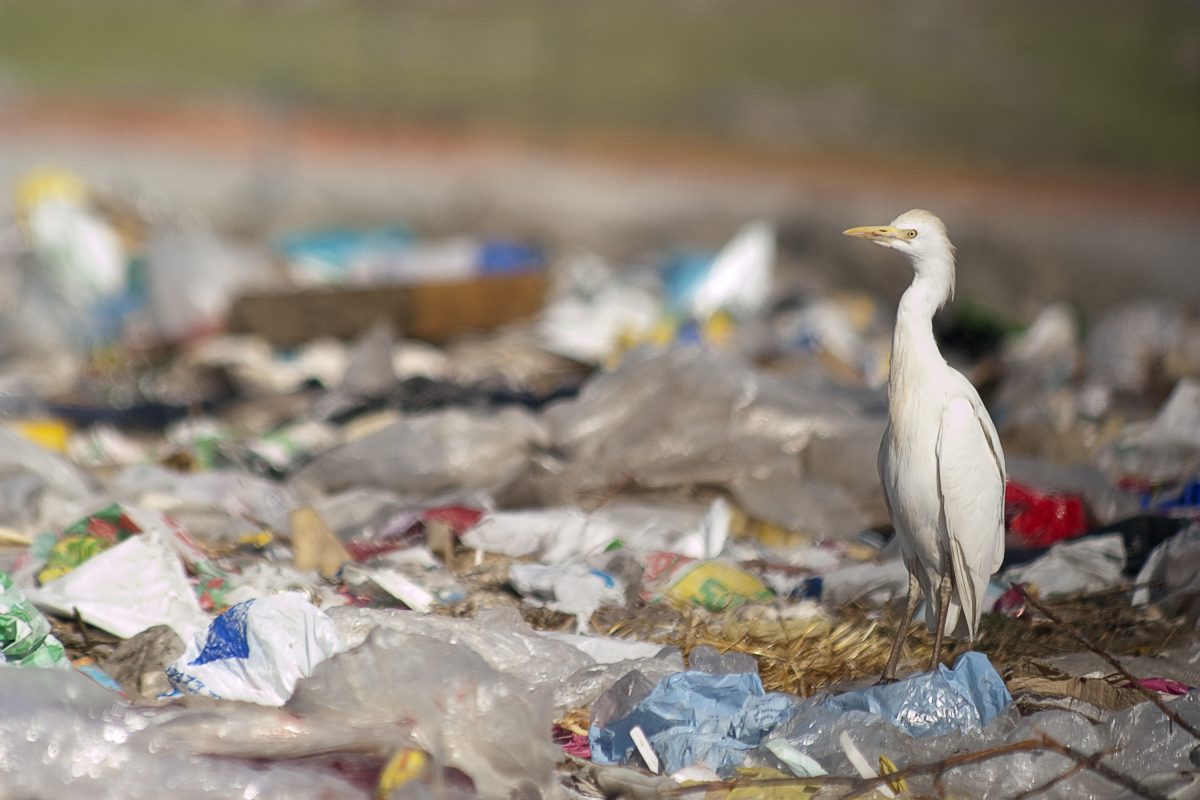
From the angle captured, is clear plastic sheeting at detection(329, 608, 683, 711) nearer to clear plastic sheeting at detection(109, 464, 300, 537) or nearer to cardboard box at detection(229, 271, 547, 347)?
clear plastic sheeting at detection(109, 464, 300, 537)

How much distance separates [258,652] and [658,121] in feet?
54.7

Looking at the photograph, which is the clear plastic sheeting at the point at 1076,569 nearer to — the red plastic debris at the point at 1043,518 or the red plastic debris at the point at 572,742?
the red plastic debris at the point at 1043,518

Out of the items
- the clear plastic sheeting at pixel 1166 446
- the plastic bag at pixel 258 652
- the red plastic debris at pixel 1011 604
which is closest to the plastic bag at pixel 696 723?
the plastic bag at pixel 258 652

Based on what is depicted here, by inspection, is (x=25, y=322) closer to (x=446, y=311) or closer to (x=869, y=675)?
(x=446, y=311)

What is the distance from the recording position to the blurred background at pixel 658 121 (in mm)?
9766

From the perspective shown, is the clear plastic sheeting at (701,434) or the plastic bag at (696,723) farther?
the clear plastic sheeting at (701,434)

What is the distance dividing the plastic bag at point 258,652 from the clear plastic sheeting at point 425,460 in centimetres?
127

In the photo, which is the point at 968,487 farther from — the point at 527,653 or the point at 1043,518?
the point at 1043,518

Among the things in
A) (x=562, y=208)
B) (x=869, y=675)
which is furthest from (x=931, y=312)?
(x=562, y=208)

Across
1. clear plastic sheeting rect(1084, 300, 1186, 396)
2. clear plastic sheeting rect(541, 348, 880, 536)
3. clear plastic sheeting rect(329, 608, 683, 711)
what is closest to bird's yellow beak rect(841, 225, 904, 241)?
clear plastic sheeting rect(329, 608, 683, 711)

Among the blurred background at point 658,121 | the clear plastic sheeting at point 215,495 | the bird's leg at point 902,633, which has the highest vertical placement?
the bird's leg at point 902,633

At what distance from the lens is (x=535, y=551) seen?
339 centimetres

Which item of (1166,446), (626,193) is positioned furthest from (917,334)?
(626,193)

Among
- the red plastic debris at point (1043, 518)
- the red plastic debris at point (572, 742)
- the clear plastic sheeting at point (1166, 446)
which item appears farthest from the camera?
the clear plastic sheeting at point (1166, 446)
